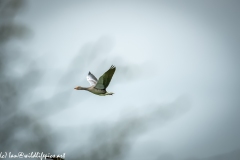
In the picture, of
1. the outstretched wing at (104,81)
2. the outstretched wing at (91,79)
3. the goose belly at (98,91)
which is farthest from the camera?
the outstretched wing at (91,79)

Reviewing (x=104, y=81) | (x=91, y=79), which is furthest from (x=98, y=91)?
(x=91, y=79)

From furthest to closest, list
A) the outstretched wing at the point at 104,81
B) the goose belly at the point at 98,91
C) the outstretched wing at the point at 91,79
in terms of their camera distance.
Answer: the outstretched wing at the point at 91,79 < the outstretched wing at the point at 104,81 < the goose belly at the point at 98,91

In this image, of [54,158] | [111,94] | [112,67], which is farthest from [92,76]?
[54,158]

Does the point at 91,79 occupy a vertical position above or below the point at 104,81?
above

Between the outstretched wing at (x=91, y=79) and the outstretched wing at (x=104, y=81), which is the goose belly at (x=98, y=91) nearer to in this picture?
the outstretched wing at (x=104, y=81)

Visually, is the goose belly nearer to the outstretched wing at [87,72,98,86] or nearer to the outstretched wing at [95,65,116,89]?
the outstretched wing at [95,65,116,89]

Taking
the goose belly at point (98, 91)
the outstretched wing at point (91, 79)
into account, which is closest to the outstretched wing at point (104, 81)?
the goose belly at point (98, 91)

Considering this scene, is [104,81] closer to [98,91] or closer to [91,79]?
[98,91]

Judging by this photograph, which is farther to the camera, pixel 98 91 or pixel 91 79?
pixel 91 79

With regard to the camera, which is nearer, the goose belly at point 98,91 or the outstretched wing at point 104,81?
the goose belly at point 98,91

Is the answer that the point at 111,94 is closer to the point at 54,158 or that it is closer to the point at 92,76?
the point at 92,76

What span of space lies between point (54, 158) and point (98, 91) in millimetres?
4676

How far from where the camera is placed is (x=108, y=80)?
7.10 m

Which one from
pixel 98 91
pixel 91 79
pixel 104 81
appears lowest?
pixel 98 91
